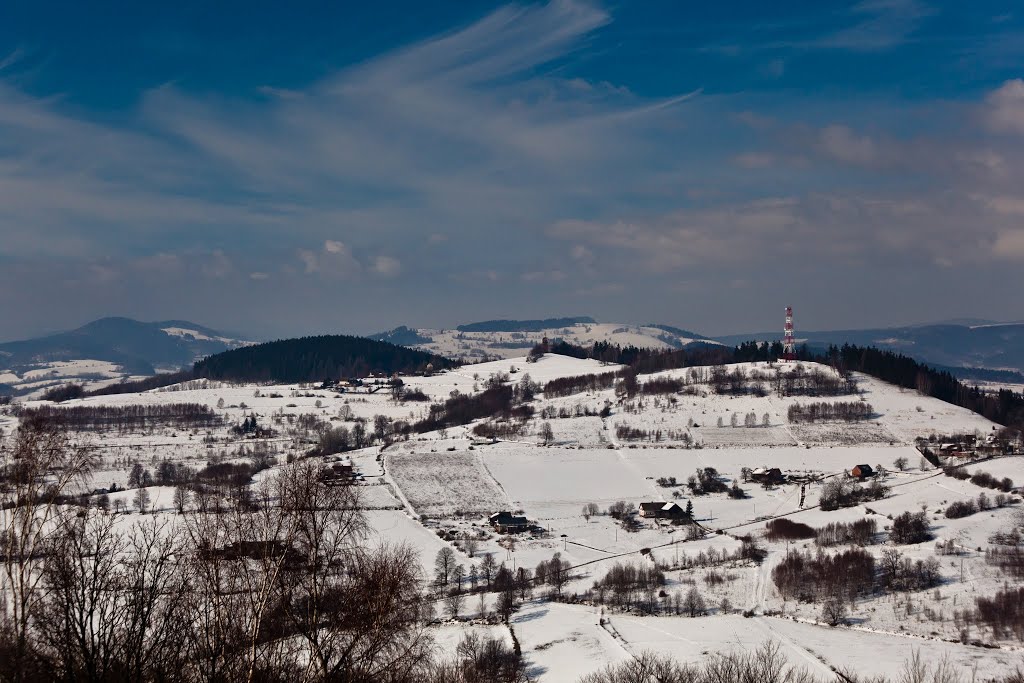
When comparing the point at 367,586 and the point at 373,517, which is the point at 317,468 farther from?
the point at 373,517

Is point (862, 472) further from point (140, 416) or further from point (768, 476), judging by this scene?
point (140, 416)

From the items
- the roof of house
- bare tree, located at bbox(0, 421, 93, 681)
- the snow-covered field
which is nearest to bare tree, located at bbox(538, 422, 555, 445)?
the snow-covered field

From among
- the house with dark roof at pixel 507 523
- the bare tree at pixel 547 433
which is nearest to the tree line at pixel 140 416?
the bare tree at pixel 547 433

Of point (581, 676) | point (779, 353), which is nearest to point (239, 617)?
point (581, 676)

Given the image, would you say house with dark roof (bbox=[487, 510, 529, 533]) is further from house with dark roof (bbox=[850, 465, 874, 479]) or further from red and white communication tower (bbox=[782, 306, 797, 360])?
red and white communication tower (bbox=[782, 306, 797, 360])

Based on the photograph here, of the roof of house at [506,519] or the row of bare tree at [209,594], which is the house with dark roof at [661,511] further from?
the row of bare tree at [209,594]

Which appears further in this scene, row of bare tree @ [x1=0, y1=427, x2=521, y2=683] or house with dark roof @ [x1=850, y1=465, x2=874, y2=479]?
house with dark roof @ [x1=850, y1=465, x2=874, y2=479]

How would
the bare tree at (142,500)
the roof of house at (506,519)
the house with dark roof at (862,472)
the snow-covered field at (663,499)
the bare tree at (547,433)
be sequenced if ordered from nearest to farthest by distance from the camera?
the snow-covered field at (663,499) → the bare tree at (142,500) → the roof of house at (506,519) → the house with dark roof at (862,472) → the bare tree at (547,433)

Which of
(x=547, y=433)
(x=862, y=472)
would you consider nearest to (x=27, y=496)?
(x=862, y=472)

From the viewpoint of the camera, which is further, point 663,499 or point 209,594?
point 663,499
